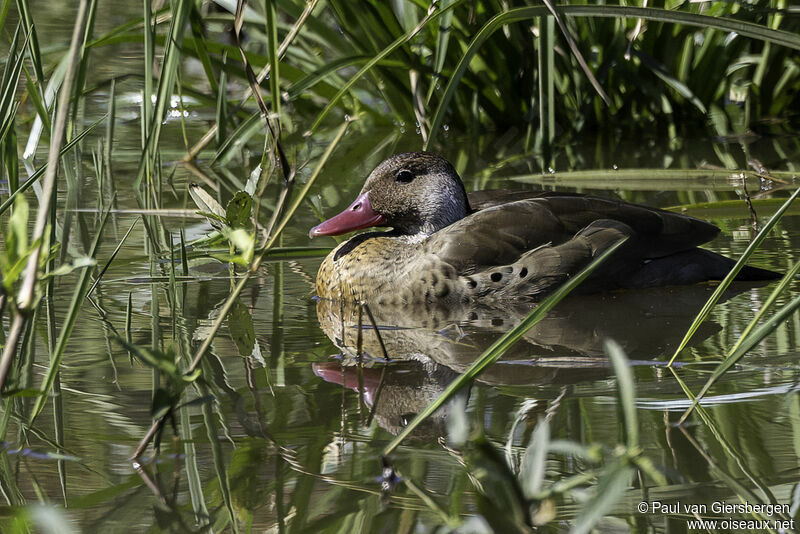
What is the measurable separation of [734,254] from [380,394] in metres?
2.35

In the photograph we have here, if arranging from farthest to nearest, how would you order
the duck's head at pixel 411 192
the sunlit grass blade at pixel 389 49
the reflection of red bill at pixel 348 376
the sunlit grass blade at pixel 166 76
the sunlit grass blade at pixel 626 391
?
the duck's head at pixel 411 192 → the sunlit grass blade at pixel 389 49 → the reflection of red bill at pixel 348 376 → the sunlit grass blade at pixel 166 76 → the sunlit grass blade at pixel 626 391

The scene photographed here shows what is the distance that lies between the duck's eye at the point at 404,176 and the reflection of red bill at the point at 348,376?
167 cm

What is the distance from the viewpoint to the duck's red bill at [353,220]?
4891 millimetres

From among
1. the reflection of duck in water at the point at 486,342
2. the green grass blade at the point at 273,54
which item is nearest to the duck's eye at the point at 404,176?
the reflection of duck in water at the point at 486,342

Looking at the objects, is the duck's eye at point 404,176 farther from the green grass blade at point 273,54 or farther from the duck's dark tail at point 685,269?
the green grass blade at point 273,54

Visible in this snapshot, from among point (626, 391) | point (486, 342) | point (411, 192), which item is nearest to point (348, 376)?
point (486, 342)

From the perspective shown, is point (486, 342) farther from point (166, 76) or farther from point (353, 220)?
point (166, 76)

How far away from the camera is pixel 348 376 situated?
3.34 m

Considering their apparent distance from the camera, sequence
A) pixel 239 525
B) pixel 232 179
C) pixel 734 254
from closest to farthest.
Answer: pixel 239 525, pixel 734 254, pixel 232 179

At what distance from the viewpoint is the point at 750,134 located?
7426 millimetres

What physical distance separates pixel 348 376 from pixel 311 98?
481 centimetres

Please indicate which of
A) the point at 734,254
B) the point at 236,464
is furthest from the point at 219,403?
the point at 734,254

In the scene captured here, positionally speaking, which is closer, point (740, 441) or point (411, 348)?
point (740, 441)

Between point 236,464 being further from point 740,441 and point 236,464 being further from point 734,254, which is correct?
point 734,254
